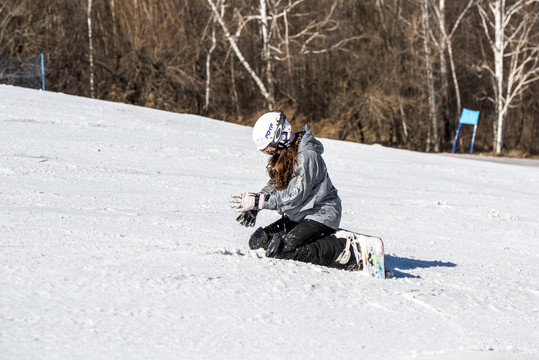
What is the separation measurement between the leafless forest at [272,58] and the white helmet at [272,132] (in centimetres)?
2084

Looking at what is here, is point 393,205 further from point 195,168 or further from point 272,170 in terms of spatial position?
point 272,170

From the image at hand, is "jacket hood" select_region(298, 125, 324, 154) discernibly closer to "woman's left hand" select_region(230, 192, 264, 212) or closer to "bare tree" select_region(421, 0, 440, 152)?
"woman's left hand" select_region(230, 192, 264, 212)

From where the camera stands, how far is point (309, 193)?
16.0ft

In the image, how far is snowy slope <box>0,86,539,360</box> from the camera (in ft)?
10.1

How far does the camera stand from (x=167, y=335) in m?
3.03

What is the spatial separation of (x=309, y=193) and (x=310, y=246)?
1.21 ft

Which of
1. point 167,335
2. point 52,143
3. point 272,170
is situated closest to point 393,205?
point 272,170

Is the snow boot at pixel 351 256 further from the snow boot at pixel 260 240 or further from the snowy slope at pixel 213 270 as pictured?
the snow boot at pixel 260 240

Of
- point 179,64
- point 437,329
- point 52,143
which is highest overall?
point 179,64

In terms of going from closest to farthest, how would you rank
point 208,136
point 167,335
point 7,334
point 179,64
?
1. point 7,334
2. point 167,335
3. point 208,136
4. point 179,64

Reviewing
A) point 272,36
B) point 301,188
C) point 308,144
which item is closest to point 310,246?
point 301,188

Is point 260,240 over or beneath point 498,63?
beneath

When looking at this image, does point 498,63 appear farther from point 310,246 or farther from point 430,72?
point 310,246

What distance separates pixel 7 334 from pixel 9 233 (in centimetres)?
193
